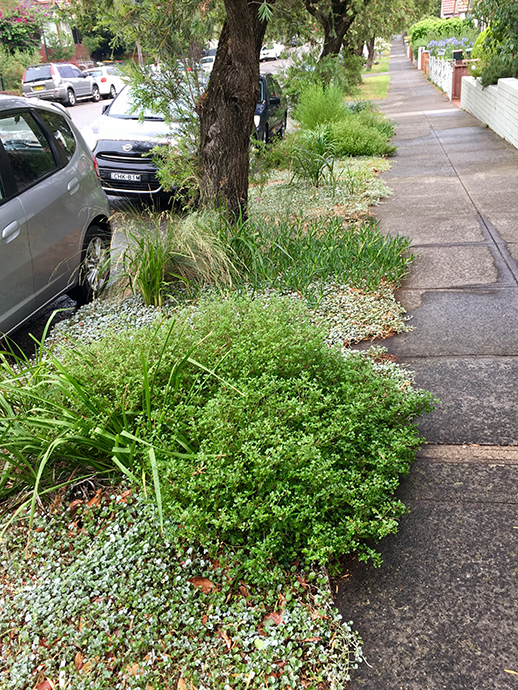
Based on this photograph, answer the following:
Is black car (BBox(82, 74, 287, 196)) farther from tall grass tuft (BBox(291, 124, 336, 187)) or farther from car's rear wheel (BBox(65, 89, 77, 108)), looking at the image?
car's rear wheel (BBox(65, 89, 77, 108))

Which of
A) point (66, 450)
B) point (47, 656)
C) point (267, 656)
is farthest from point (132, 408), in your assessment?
point (267, 656)

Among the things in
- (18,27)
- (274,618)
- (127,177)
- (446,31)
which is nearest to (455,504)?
(274,618)

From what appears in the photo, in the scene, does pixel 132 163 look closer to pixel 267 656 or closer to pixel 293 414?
pixel 293 414

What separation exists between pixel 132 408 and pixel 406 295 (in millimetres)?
3194

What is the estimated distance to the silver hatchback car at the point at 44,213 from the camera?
14.8 feet

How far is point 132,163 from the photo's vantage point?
910 centimetres

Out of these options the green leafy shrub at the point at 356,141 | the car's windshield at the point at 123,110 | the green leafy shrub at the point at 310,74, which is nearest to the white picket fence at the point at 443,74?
the green leafy shrub at the point at 310,74

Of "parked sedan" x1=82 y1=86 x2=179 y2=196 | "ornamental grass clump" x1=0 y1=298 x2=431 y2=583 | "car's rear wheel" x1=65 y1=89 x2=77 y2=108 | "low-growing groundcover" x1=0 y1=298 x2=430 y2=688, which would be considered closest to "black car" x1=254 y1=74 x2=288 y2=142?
"parked sedan" x1=82 y1=86 x2=179 y2=196

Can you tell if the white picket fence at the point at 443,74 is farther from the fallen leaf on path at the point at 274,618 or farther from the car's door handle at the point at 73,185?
the fallen leaf on path at the point at 274,618

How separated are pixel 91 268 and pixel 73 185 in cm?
80

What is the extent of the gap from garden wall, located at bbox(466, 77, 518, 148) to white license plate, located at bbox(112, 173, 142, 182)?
23.6ft

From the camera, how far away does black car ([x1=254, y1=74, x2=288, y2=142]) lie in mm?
12242

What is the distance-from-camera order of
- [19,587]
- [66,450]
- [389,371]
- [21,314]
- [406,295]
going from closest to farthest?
[19,587] → [66,450] → [389,371] → [21,314] → [406,295]

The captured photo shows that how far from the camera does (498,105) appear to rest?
1231 centimetres
